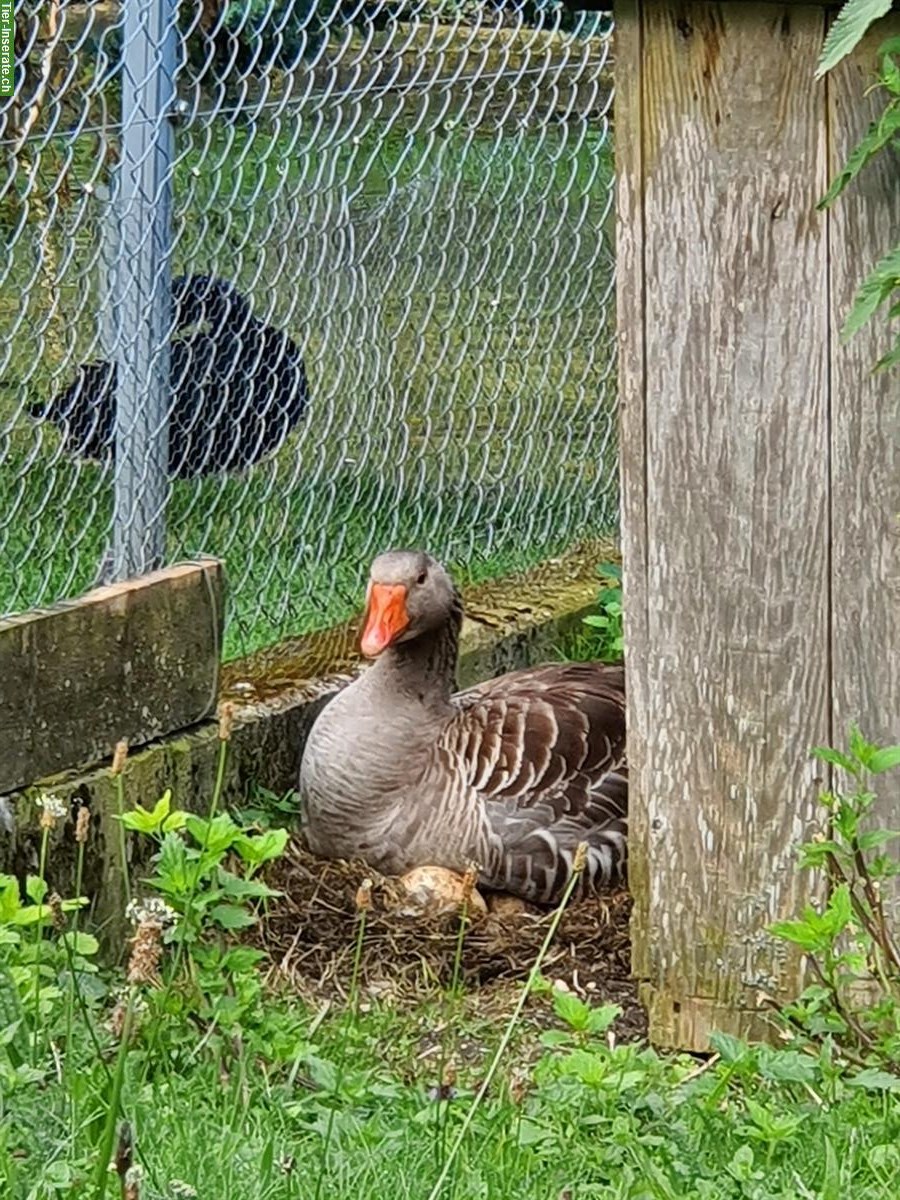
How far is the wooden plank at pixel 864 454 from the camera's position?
4.01m

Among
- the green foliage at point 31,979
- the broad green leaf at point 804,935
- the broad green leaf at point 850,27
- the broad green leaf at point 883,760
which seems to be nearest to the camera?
the broad green leaf at point 850,27

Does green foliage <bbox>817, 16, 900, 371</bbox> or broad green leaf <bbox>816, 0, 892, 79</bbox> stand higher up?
broad green leaf <bbox>816, 0, 892, 79</bbox>

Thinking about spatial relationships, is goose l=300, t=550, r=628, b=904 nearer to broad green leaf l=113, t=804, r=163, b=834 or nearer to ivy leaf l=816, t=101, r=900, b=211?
broad green leaf l=113, t=804, r=163, b=834

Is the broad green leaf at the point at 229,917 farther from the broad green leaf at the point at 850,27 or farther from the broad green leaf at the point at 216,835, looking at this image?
the broad green leaf at the point at 850,27

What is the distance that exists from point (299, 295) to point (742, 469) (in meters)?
2.16

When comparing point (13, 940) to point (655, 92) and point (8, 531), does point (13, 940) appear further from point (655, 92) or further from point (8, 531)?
point (655, 92)

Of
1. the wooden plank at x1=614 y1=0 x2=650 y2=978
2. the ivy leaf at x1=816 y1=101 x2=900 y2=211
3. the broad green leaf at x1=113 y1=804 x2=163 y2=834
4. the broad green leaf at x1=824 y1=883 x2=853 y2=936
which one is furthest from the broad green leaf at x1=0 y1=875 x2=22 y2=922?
the ivy leaf at x1=816 y1=101 x2=900 y2=211

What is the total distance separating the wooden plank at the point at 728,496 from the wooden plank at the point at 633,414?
0.4 inches

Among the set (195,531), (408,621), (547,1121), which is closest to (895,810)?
(547,1121)

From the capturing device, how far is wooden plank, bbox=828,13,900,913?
4012mm

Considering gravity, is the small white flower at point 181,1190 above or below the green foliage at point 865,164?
below

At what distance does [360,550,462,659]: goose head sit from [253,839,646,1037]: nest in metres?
0.58

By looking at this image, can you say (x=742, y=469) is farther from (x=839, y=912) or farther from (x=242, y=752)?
(x=242, y=752)

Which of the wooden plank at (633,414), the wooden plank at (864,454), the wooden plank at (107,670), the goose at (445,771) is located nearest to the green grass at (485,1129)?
the wooden plank at (633,414)
